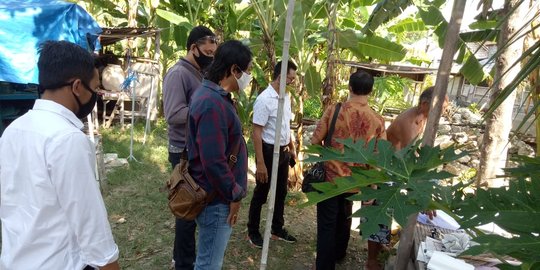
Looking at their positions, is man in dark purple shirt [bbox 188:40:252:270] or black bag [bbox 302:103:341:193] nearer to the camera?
man in dark purple shirt [bbox 188:40:252:270]

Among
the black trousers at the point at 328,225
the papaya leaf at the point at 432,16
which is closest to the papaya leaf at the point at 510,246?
the black trousers at the point at 328,225

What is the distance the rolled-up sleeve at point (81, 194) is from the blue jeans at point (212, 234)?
2.87ft

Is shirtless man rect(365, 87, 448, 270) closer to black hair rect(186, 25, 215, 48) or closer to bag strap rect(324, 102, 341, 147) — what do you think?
bag strap rect(324, 102, 341, 147)

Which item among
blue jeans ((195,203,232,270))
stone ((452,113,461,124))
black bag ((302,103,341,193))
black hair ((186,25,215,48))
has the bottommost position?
stone ((452,113,461,124))

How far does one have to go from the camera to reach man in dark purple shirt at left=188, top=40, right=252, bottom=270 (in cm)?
210

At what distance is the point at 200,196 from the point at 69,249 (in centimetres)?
85

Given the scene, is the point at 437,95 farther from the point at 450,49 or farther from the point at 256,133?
the point at 256,133

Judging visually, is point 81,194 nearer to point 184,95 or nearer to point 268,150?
point 184,95

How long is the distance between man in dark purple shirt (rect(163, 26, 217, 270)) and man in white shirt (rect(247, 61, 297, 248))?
801 mm

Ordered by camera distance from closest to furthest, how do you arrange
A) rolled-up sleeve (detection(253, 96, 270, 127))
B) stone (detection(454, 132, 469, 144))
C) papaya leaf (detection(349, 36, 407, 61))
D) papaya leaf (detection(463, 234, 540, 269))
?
papaya leaf (detection(463, 234, 540, 269)), rolled-up sleeve (detection(253, 96, 270, 127)), papaya leaf (detection(349, 36, 407, 61)), stone (detection(454, 132, 469, 144))

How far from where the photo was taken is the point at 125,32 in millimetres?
7281

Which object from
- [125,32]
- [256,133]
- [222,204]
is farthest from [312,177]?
[125,32]

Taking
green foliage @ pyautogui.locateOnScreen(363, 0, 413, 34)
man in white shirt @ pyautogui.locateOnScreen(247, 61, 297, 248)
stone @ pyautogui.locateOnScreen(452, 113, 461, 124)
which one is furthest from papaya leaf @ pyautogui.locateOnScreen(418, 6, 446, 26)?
stone @ pyautogui.locateOnScreen(452, 113, 461, 124)

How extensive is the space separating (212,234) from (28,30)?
423cm
